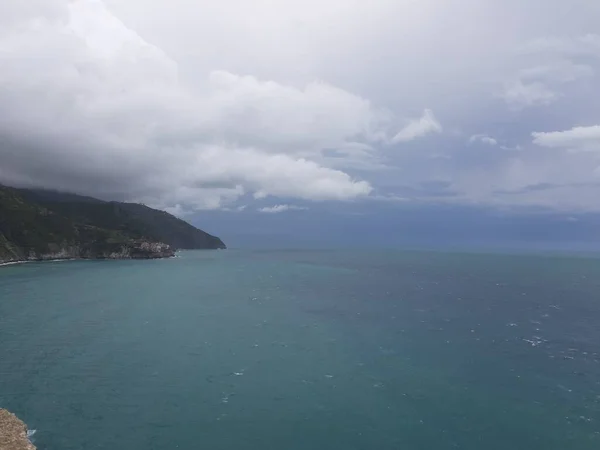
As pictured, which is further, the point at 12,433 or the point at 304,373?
the point at 304,373

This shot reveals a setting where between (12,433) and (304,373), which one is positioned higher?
(12,433)

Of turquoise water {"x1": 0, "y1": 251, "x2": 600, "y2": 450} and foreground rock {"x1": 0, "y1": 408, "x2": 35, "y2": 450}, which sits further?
turquoise water {"x1": 0, "y1": 251, "x2": 600, "y2": 450}

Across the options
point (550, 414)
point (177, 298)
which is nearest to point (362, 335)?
point (550, 414)

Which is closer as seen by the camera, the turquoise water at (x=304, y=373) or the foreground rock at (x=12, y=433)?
the foreground rock at (x=12, y=433)
